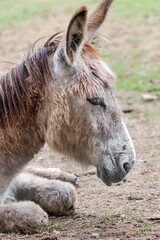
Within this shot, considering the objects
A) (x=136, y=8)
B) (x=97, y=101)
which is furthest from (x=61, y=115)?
(x=136, y=8)

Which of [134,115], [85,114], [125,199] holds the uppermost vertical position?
[85,114]

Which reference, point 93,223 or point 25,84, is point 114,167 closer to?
point 93,223

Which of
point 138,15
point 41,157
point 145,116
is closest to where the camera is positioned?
point 41,157

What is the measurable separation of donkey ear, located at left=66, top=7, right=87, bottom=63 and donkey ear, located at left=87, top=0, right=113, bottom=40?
0.51 m

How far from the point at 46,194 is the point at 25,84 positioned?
3.41 ft

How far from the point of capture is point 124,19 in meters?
18.2

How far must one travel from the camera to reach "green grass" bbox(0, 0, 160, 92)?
12688 mm

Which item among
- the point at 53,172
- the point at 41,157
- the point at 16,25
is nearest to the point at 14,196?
the point at 53,172

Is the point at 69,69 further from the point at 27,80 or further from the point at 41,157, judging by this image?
the point at 41,157

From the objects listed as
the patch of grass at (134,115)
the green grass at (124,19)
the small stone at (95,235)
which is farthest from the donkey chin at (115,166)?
the green grass at (124,19)

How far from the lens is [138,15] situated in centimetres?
1841

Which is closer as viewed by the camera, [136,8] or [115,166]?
[115,166]

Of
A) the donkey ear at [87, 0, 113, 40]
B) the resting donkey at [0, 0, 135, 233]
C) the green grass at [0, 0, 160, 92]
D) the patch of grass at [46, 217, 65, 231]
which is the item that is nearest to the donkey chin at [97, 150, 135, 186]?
the resting donkey at [0, 0, 135, 233]

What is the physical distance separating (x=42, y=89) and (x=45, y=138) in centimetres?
39
